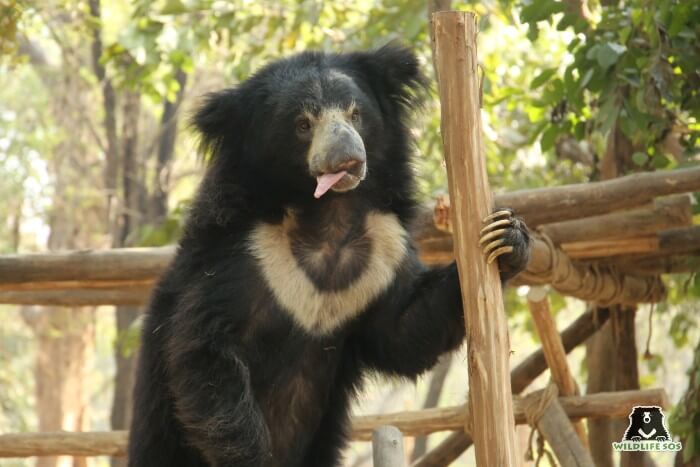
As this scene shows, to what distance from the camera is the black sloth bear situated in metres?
3.21

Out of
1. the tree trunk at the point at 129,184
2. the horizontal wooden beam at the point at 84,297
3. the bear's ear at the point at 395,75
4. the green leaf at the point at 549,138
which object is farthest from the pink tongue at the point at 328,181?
the tree trunk at the point at 129,184

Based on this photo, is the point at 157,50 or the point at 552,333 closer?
the point at 552,333

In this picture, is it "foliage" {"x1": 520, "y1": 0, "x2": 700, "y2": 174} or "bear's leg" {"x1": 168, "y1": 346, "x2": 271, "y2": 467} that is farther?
Result: "foliage" {"x1": 520, "y1": 0, "x2": 700, "y2": 174}

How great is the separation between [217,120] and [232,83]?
4.18 m

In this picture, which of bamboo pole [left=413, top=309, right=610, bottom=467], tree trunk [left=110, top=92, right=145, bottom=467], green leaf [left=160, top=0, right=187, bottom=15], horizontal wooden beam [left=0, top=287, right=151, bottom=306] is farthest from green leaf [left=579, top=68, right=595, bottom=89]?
tree trunk [left=110, top=92, right=145, bottom=467]

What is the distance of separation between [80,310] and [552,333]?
7248 millimetres

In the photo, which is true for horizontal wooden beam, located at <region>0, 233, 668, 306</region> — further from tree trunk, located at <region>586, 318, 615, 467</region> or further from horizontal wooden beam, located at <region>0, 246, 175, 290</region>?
tree trunk, located at <region>586, 318, 615, 467</region>

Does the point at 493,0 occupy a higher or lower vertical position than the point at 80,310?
lower

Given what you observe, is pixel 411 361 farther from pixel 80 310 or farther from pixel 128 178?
pixel 80 310

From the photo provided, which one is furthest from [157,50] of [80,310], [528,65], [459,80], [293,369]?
[80,310]

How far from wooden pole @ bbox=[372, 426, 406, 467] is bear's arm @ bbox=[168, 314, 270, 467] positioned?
0.35 m

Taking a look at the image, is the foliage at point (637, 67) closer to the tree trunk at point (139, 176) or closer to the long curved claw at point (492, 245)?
the long curved claw at point (492, 245)

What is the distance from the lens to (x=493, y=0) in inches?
226

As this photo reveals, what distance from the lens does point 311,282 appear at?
3.39 metres
